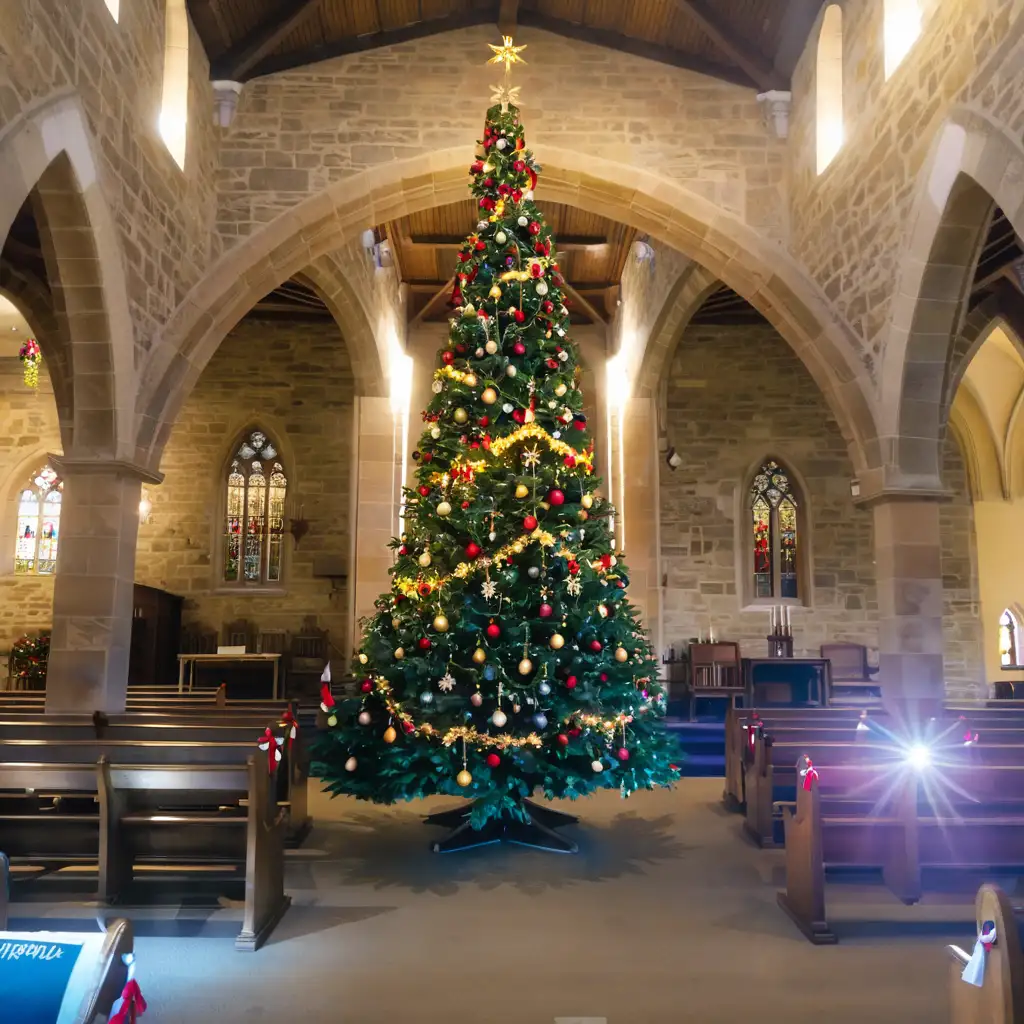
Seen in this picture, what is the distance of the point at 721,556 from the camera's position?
14.2 m

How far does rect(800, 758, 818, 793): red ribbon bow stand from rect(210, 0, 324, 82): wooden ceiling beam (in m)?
7.93

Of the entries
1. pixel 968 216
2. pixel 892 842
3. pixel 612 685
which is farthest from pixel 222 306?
pixel 892 842

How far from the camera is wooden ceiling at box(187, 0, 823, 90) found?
8.80 m

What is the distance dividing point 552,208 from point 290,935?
1038cm

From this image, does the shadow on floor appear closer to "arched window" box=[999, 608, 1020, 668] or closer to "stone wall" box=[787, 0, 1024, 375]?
"stone wall" box=[787, 0, 1024, 375]

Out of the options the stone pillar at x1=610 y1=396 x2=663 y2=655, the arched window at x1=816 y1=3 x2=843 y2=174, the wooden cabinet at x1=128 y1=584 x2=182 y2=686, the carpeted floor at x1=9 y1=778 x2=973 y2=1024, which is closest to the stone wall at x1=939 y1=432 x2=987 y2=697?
the stone pillar at x1=610 y1=396 x2=663 y2=655

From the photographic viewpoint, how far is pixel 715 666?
12328 mm

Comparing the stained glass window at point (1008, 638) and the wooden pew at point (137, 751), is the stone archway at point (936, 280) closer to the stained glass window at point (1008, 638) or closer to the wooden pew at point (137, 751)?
the wooden pew at point (137, 751)

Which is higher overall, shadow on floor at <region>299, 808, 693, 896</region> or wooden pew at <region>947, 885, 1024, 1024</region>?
wooden pew at <region>947, 885, 1024, 1024</region>

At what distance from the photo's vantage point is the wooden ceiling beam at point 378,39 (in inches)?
364

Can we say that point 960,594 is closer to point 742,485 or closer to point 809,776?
point 742,485

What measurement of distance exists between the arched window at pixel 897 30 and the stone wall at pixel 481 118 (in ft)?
6.72

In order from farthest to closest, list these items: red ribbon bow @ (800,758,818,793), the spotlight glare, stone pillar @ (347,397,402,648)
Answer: stone pillar @ (347,397,402,648)
the spotlight glare
red ribbon bow @ (800,758,818,793)

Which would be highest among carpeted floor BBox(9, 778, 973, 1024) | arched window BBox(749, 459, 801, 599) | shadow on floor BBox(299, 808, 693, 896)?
arched window BBox(749, 459, 801, 599)
